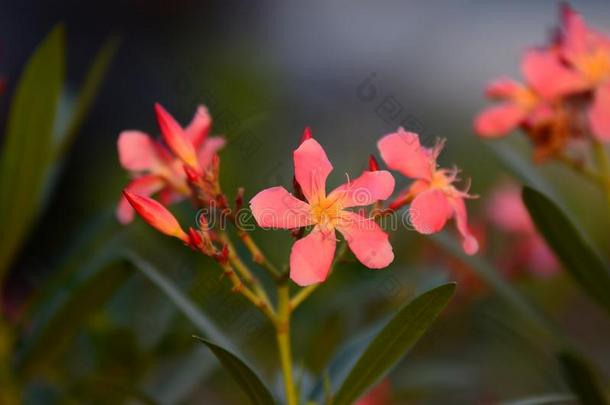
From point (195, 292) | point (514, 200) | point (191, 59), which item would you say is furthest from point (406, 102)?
point (195, 292)

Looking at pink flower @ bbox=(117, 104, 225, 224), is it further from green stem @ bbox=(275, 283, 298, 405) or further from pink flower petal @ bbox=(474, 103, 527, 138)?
pink flower petal @ bbox=(474, 103, 527, 138)

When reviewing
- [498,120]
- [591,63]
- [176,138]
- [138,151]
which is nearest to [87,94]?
[138,151]

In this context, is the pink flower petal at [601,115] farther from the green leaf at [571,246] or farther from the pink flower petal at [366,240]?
the pink flower petal at [366,240]

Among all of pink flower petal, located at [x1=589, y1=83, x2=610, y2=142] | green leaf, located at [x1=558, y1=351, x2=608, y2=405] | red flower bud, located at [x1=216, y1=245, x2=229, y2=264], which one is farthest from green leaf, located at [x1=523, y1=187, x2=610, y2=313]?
red flower bud, located at [x1=216, y1=245, x2=229, y2=264]

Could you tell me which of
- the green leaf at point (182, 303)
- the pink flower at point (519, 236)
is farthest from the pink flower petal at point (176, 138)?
the pink flower at point (519, 236)

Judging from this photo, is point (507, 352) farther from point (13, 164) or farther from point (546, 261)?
point (13, 164)

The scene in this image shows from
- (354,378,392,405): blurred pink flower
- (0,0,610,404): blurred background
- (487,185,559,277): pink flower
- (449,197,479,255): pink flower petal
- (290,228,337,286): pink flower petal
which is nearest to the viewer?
(290,228,337,286): pink flower petal
